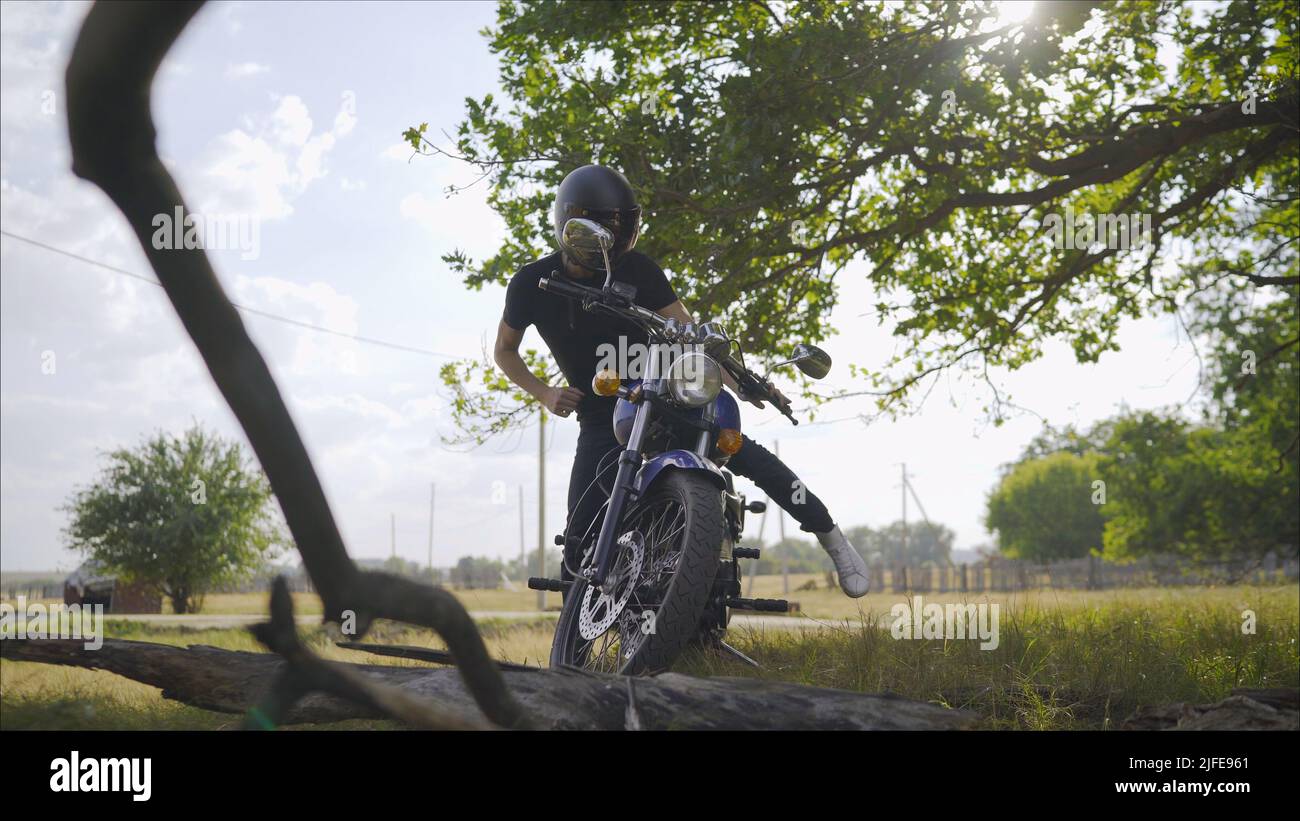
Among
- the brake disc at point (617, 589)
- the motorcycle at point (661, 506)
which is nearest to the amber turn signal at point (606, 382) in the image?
the motorcycle at point (661, 506)

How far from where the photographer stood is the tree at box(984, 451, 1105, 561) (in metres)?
66.2

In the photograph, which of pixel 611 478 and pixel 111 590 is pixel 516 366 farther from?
pixel 111 590

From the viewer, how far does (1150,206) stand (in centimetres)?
1116

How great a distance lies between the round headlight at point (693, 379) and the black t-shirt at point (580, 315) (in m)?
0.85

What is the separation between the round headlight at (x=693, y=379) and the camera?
156 inches

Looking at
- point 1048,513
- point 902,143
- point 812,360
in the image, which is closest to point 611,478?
point 812,360

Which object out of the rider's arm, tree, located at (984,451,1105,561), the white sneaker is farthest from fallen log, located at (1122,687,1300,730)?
tree, located at (984,451,1105,561)

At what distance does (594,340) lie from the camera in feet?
15.9

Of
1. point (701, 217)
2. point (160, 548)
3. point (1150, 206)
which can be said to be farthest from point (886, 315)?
point (160, 548)
